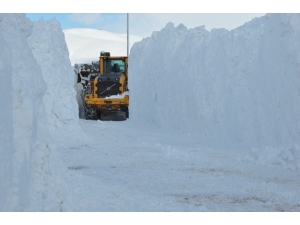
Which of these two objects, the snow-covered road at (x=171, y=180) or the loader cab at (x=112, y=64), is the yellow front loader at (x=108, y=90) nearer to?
the loader cab at (x=112, y=64)

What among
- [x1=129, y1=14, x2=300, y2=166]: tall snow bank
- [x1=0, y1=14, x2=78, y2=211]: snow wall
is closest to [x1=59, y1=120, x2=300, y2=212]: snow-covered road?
[x1=0, y1=14, x2=78, y2=211]: snow wall

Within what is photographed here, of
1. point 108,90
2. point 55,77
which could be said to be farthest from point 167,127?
point 55,77

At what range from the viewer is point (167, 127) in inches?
664

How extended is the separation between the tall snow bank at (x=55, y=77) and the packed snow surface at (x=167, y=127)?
0.10ft

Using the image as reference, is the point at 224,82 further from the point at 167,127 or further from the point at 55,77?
the point at 55,77

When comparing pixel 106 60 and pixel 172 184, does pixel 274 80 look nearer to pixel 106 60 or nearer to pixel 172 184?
pixel 172 184

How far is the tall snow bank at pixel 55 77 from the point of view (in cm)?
1255

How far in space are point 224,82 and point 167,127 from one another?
12.4 feet

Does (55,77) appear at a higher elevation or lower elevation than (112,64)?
lower

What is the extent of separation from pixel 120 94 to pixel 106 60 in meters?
1.66

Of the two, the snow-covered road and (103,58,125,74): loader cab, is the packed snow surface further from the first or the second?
(103,58,125,74): loader cab

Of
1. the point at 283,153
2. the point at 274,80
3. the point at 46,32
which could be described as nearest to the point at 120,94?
the point at 46,32

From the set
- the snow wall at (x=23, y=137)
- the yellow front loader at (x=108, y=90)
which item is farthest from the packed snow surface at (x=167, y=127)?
the yellow front loader at (x=108, y=90)

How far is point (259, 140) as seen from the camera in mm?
11602
